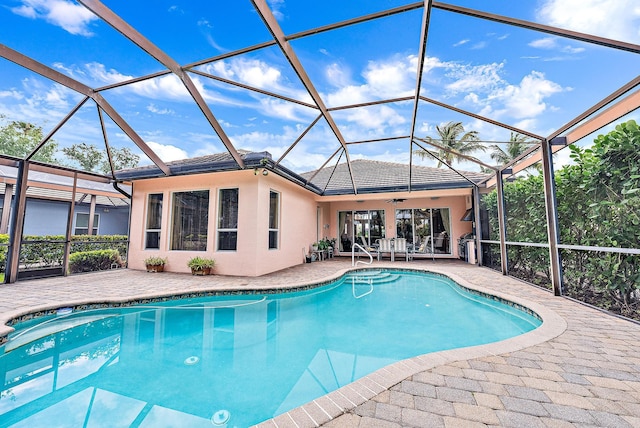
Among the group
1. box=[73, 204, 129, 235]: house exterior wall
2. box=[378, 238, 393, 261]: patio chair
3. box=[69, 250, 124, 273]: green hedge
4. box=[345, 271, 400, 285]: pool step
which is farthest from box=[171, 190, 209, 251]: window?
box=[73, 204, 129, 235]: house exterior wall

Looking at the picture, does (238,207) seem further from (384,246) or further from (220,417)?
(384,246)

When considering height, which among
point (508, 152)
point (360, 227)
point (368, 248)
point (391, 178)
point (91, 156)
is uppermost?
point (508, 152)

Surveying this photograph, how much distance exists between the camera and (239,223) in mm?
7578

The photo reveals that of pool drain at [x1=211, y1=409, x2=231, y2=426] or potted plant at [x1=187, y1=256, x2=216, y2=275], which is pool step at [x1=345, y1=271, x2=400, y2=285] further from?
pool drain at [x1=211, y1=409, x2=231, y2=426]

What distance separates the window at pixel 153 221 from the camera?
855 cm

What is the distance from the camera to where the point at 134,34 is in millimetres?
4031

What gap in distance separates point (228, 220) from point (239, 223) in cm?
48

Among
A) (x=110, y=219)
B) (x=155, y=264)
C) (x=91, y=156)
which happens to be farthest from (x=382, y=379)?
(x=91, y=156)

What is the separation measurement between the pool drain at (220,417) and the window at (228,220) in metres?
5.58

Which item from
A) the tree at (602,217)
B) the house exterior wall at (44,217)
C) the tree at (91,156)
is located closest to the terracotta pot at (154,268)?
the house exterior wall at (44,217)

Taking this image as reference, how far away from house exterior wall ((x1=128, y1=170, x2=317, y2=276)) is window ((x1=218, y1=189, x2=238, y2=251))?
0.14 m

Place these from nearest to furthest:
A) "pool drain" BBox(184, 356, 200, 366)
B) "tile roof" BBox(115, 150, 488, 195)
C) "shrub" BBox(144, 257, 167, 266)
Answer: "pool drain" BBox(184, 356, 200, 366), "tile roof" BBox(115, 150, 488, 195), "shrub" BBox(144, 257, 167, 266)

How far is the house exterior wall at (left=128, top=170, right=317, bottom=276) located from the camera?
747 centimetres

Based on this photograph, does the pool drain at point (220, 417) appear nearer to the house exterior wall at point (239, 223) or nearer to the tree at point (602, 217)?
the house exterior wall at point (239, 223)
